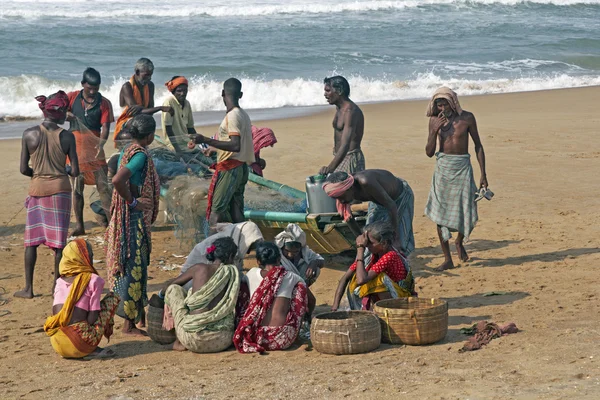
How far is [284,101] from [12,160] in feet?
29.8

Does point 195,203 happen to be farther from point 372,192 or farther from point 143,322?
point 372,192

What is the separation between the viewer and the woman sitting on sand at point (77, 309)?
630 cm

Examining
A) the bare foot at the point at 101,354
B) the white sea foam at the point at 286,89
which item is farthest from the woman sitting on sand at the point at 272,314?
the white sea foam at the point at 286,89

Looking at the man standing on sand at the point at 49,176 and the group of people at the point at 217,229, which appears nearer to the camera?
the group of people at the point at 217,229

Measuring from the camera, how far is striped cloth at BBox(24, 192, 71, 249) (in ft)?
26.2

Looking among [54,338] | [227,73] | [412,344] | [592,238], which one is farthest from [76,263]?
[227,73]

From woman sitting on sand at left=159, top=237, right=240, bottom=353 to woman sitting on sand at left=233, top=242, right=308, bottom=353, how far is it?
0.11 m

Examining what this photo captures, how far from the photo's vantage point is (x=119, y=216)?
22.5 ft

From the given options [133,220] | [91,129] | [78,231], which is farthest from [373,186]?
[78,231]

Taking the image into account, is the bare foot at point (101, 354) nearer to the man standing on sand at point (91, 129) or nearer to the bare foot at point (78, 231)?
the man standing on sand at point (91, 129)

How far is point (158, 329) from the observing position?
664cm

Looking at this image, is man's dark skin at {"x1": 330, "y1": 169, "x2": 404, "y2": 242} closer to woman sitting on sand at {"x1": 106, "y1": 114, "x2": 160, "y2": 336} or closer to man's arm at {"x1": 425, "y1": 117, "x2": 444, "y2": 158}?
man's arm at {"x1": 425, "y1": 117, "x2": 444, "y2": 158}

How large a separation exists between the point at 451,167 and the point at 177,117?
293 centimetres

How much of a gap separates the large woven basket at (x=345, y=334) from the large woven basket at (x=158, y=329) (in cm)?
108
